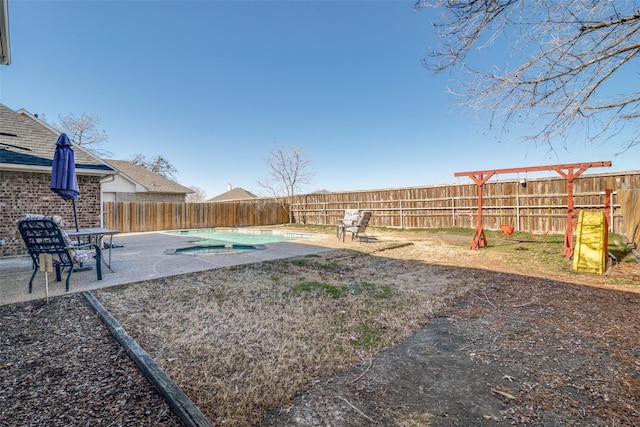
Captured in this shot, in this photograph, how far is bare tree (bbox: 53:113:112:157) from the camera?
21.7 m

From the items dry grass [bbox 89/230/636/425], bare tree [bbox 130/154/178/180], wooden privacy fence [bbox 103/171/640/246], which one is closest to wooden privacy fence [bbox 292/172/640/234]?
wooden privacy fence [bbox 103/171/640/246]

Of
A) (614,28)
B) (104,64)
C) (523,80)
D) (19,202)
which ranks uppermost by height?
(104,64)

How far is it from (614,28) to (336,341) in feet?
13.3

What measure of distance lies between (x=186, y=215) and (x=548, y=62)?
17.4 metres

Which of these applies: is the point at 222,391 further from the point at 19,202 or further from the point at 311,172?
the point at 311,172

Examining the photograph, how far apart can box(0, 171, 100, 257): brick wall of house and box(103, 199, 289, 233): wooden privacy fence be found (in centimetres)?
599

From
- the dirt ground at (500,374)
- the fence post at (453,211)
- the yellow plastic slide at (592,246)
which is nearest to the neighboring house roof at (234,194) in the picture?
the fence post at (453,211)

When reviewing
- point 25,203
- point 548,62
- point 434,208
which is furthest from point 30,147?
point 434,208

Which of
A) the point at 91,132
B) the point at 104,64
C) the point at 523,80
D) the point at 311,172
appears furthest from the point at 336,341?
the point at 91,132

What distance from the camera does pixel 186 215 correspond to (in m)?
16.9

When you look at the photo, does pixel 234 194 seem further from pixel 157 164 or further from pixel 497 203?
pixel 497 203

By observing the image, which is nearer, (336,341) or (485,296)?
(336,341)

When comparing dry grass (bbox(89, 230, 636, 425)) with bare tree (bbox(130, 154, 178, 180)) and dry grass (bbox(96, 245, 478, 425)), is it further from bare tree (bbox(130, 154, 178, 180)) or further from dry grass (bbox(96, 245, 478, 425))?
bare tree (bbox(130, 154, 178, 180))

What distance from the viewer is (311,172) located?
2305 cm
